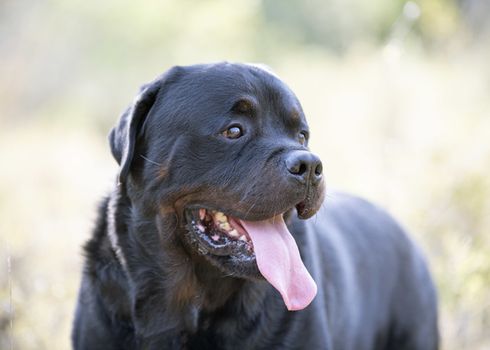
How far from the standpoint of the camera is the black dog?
3873 millimetres

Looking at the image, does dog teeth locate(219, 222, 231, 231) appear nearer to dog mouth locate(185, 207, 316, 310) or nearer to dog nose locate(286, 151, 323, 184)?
dog mouth locate(185, 207, 316, 310)

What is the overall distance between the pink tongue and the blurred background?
109 centimetres

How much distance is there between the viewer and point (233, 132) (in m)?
4.02

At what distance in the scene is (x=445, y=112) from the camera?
37.2ft

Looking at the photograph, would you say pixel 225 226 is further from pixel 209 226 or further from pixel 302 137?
pixel 302 137

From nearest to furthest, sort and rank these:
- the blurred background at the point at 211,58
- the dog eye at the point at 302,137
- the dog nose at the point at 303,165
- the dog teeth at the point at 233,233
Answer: the dog nose at the point at 303,165 → the dog teeth at the point at 233,233 → the dog eye at the point at 302,137 → the blurred background at the point at 211,58

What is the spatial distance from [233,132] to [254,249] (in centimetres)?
56

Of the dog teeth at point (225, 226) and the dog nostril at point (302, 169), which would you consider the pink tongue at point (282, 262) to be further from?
the dog nostril at point (302, 169)

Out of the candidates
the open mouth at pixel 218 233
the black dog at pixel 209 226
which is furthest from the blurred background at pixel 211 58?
the open mouth at pixel 218 233

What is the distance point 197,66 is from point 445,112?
765cm

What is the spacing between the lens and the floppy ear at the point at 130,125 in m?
4.05

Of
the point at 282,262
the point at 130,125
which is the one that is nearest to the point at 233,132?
the point at 130,125

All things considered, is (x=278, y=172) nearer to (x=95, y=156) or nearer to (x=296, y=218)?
(x=296, y=218)

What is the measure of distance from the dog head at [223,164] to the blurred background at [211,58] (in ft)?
2.12
